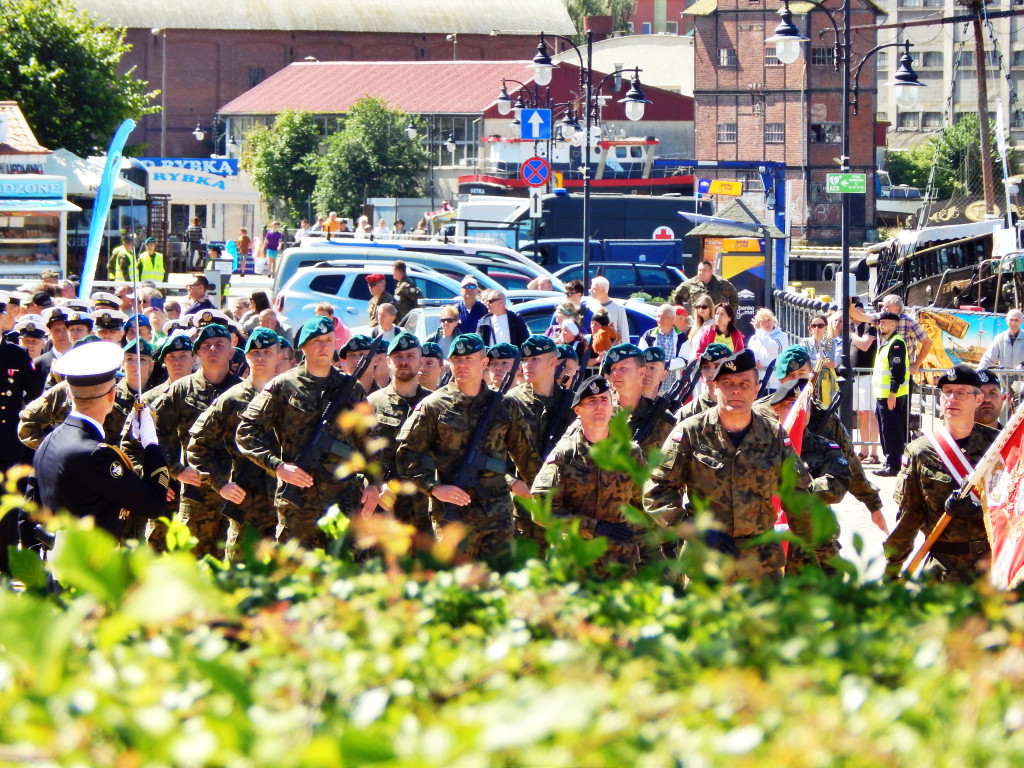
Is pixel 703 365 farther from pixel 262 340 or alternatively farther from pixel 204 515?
pixel 204 515

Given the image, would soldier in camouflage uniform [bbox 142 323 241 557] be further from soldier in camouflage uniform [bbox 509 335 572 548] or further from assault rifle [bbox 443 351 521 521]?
soldier in camouflage uniform [bbox 509 335 572 548]

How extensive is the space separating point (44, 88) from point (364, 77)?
127ft

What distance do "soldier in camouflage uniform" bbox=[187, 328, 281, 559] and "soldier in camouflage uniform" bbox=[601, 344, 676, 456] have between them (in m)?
2.22

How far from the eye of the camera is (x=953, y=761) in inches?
84.0

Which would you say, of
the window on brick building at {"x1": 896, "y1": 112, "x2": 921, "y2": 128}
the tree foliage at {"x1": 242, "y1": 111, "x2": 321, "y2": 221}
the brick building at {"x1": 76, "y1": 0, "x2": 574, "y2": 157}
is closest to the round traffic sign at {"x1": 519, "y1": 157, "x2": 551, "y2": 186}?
the tree foliage at {"x1": 242, "y1": 111, "x2": 321, "y2": 221}

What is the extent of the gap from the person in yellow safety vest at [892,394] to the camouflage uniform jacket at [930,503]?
23.7 feet

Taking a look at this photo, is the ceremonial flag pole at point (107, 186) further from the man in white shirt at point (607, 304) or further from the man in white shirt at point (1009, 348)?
the man in white shirt at point (1009, 348)

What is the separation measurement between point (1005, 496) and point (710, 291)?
10.6m

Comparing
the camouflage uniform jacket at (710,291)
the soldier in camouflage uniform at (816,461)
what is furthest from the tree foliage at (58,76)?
the soldier in camouflage uniform at (816,461)

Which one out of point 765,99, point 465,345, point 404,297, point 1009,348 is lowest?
point 1009,348

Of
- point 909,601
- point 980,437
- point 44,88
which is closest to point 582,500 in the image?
point 980,437

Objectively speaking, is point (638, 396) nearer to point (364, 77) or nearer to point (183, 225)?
point (183, 225)

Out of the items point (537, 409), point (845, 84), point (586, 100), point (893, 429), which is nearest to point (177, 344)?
point (537, 409)

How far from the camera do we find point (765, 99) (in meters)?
73.7
